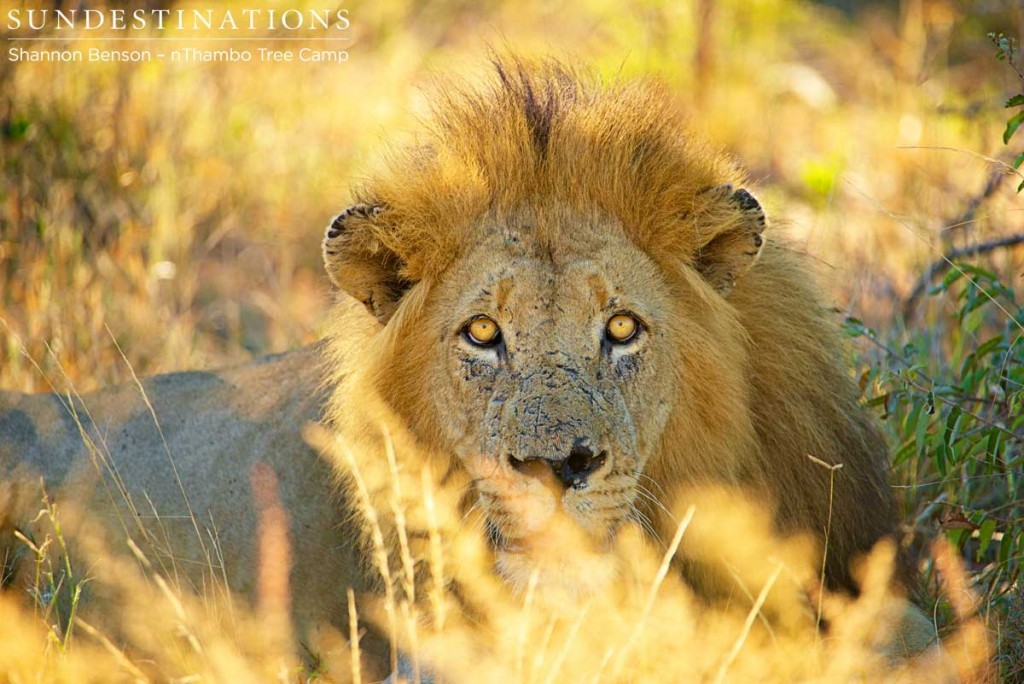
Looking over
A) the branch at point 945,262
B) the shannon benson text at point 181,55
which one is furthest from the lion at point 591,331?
the shannon benson text at point 181,55

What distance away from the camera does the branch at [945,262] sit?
5368mm

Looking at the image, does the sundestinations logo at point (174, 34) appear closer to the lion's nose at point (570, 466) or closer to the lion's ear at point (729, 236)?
the lion's ear at point (729, 236)

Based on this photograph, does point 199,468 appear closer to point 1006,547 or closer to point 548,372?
point 548,372

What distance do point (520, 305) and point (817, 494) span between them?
3.97ft

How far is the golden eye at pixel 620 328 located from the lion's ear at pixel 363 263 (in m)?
0.69

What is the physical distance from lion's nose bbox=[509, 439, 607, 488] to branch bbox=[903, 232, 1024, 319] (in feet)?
7.48

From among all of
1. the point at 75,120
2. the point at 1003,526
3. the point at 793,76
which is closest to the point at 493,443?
the point at 1003,526

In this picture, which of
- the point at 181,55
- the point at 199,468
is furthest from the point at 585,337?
the point at 181,55

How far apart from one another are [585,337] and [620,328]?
0.42 feet

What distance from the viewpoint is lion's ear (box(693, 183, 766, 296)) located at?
3857 millimetres

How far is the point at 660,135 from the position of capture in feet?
13.2

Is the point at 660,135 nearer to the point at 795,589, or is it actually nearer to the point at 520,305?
the point at 520,305

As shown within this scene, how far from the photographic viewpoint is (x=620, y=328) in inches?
147

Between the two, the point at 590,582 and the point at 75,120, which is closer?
the point at 590,582
